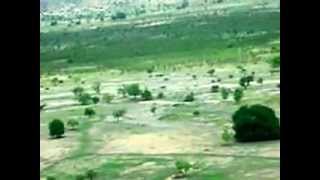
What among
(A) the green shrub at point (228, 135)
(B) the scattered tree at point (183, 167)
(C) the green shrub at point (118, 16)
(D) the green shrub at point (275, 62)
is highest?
(C) the green shrub at point (118, 16)

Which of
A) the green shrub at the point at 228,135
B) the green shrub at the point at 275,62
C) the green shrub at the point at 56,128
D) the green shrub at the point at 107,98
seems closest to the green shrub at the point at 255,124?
the green shrub at the point at 228,135

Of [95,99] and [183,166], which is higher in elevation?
[95,99]

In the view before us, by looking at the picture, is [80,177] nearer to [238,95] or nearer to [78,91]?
[78,91]

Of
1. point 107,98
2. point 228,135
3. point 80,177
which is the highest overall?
point 107,98

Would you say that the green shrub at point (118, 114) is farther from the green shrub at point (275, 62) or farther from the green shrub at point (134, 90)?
the green shrub at point (275, 62)

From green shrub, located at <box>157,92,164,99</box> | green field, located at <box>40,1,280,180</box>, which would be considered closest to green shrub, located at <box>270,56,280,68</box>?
green field, located at <box>40,1,280,180</box>

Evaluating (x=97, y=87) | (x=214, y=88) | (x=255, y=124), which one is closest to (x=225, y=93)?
(x=214, y=88)
